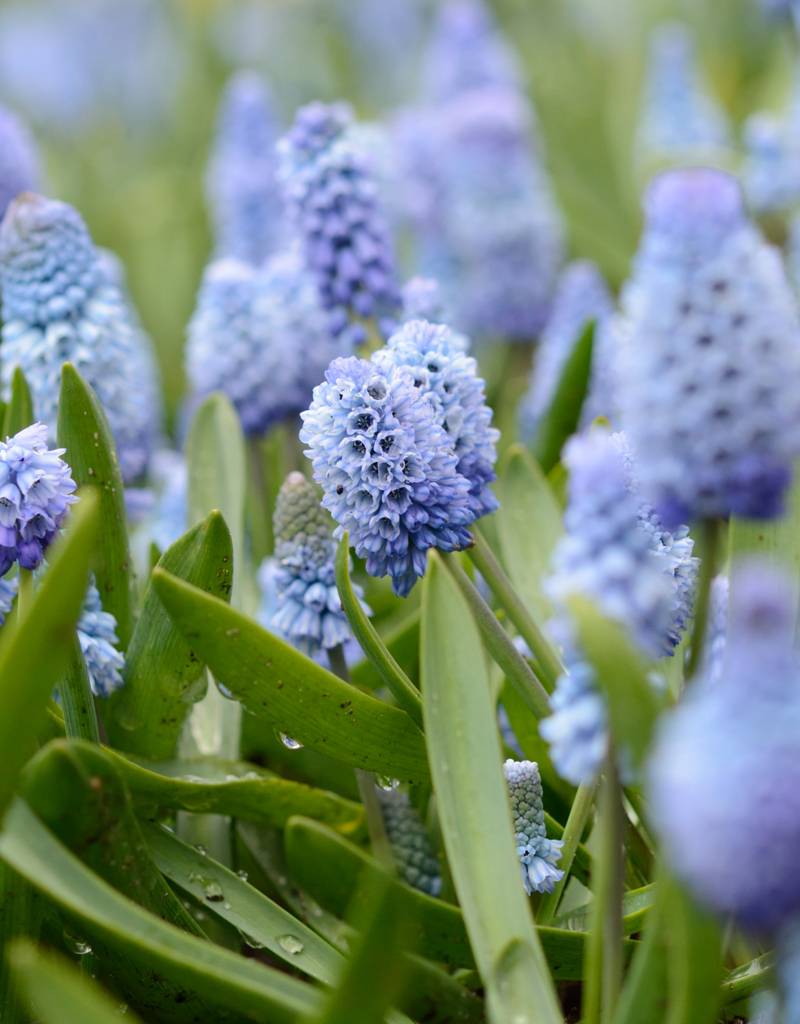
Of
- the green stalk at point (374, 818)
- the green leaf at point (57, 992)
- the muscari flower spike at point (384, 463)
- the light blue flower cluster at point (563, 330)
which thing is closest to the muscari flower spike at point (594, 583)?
the muscari flower spike at point (384, 463)

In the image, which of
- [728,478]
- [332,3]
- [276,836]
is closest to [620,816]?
[728,478]

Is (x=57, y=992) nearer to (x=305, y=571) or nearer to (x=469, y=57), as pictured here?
(x=305, y=571)

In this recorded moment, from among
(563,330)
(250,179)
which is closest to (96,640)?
(563,330)

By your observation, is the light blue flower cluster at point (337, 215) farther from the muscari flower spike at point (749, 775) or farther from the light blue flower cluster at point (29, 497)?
the muscari flower spike at point (749, 775)

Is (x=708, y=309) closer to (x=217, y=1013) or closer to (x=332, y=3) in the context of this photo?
(x=217, y=1013)

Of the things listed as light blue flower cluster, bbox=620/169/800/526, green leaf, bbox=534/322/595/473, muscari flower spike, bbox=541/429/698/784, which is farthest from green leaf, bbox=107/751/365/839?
green leaf, bbox=534/322/595/473

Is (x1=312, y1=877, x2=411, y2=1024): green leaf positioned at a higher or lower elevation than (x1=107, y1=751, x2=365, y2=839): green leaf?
lower

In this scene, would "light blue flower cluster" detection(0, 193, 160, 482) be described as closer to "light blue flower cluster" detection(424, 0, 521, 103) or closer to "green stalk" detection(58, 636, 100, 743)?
"green stalk" detection(58, 636, 100, 743)
